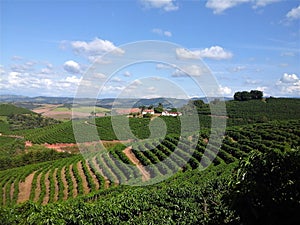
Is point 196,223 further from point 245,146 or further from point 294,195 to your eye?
point 245,146

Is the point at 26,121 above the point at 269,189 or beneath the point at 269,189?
beneath

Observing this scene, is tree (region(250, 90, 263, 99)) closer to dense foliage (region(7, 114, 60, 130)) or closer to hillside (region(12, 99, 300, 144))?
hillside (region(12, 99, 300, 144))

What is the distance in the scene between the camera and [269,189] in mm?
7625

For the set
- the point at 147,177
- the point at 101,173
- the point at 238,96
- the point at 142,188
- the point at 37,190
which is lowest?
the point at 37,190

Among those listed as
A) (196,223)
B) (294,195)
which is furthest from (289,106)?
(294,195)

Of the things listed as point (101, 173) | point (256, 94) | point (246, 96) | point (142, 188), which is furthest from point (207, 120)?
point (142, 188)

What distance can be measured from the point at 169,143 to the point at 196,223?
84.0ft

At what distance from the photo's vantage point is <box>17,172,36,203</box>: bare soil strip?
1150 inches

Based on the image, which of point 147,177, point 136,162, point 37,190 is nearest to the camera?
point 147,177

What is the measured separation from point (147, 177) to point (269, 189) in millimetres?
23220

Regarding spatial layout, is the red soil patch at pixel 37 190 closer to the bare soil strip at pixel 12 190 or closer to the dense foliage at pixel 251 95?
the bare soil strip at pixel 12 190

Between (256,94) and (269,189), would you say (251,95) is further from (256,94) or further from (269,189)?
(269,189)

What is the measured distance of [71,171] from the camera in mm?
36594

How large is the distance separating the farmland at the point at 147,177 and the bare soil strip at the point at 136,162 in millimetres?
109
